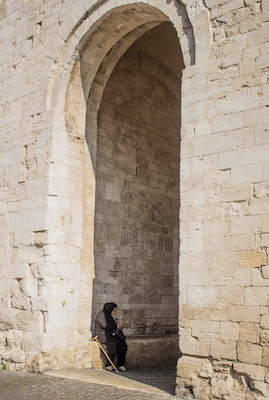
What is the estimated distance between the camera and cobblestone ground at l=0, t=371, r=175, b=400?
5.36 metres

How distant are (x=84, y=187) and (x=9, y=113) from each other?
5.45 feet

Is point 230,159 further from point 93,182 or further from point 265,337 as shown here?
point 93,182

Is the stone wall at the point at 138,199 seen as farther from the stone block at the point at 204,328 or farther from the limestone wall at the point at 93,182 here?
the stone block at the point at 204,328

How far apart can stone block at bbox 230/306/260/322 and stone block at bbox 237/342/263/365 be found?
0.23 metres

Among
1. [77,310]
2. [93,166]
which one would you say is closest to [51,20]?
[93,166]

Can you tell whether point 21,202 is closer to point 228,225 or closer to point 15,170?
point 15,170

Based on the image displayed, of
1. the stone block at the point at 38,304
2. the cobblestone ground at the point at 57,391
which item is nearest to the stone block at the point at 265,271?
the cobblestone ground at the point at 57,391

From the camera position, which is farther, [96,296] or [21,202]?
[96,296]

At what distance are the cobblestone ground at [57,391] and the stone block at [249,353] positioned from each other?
86 cm

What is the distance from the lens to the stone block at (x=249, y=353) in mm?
4859

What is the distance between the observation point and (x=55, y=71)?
7.49 m

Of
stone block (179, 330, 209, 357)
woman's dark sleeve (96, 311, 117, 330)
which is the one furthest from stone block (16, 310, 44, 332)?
stone block (179, 330, 209, 357)

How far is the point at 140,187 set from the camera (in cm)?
931

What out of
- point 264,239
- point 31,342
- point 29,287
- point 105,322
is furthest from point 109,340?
point 264,239
